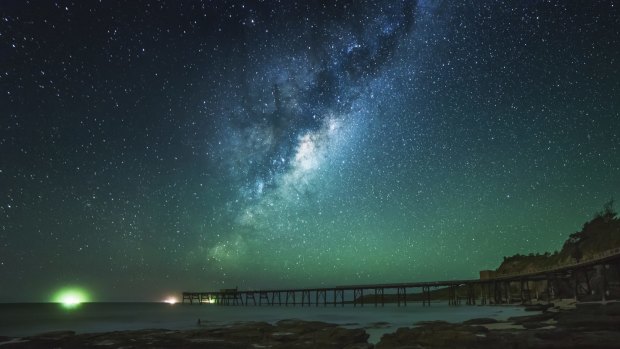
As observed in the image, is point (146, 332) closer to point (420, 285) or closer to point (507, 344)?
point (507, 344)

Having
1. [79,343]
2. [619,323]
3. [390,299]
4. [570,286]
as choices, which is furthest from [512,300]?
[390,299]

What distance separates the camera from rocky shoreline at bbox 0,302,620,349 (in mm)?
17906

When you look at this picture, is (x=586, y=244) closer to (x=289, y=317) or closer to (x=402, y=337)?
(x=289, y=317)

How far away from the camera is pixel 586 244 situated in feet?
212

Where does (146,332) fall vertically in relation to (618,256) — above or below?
below

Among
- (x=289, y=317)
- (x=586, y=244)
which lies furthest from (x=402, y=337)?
(x=586, y=244)

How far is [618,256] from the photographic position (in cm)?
3222

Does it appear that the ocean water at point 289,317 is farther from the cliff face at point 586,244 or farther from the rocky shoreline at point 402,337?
the cliff face at point 586,244

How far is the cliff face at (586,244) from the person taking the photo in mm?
56603

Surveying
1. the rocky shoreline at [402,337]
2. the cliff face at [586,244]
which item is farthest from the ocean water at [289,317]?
the cliff face at [586,244]

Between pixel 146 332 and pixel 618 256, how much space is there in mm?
37473

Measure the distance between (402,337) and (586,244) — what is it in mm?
58519

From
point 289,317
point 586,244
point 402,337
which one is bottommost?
point 289,317

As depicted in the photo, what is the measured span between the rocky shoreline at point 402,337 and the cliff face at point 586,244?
3561cm
